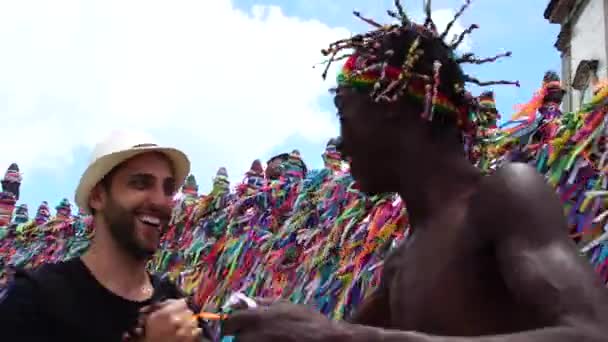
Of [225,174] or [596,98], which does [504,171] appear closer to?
[596,98]

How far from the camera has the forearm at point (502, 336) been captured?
131cm

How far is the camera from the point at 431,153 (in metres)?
1.75

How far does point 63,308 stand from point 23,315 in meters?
0.10

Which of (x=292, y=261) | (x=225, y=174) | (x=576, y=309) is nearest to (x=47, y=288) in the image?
(x=576, y=309)

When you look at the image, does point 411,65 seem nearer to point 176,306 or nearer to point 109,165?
point 176,306

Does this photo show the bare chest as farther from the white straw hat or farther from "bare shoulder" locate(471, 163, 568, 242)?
the white straw hat

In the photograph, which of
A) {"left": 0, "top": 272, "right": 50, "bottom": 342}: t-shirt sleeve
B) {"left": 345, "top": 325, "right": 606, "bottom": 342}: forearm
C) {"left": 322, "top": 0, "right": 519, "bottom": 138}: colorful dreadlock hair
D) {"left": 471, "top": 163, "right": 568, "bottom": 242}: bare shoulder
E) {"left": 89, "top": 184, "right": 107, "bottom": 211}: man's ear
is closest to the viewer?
{"left": 345, "top": 325, "right": 606, "bottom": 342}: forearm

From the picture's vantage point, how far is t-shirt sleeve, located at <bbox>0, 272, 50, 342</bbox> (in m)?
2.14

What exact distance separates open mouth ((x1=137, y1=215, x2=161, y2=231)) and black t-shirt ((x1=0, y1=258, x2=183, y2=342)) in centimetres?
21

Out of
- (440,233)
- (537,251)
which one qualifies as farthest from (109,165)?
(537,251)

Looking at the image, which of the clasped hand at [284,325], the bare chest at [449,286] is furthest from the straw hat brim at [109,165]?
the clasped hand at [284,325]

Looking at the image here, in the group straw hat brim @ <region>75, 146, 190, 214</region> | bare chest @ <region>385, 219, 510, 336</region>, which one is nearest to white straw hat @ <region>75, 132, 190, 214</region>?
straw hat brim @ <region>75, 146, 190, 214</region>

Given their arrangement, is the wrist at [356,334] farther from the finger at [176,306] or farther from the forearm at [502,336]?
the finger at [176,306]

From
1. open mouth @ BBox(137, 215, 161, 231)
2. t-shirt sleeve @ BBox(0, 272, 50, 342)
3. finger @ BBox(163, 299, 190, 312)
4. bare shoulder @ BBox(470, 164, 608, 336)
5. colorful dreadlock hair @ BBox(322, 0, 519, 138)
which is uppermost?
colorful dreadlock hair @ BBox(322, 0, 519, 138)
